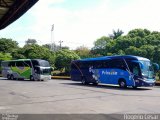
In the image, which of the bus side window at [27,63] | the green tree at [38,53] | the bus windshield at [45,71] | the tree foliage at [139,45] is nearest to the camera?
the bus windshield at [45,71]

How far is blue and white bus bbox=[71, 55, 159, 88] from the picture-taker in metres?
22.5

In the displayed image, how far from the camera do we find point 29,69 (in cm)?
3678

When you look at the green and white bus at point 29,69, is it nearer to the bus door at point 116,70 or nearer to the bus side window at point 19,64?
the bus side window at point 19,64

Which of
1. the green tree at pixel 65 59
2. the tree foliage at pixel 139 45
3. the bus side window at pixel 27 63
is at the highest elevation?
the tree foliage at pixel 139 45

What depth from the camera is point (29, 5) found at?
1403 centimetres

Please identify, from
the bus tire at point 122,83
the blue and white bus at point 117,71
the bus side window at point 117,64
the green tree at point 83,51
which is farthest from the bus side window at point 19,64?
the green tree at point 83,51

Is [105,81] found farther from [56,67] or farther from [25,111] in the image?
[56,67]

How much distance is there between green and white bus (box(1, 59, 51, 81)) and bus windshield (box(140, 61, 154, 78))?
15660 millimetres

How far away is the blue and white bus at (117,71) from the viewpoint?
22.5 meters

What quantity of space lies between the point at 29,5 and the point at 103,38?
227ft

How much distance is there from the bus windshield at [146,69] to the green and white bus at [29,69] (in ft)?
51.4

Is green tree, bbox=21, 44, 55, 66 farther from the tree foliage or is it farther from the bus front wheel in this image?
the bus front wheel

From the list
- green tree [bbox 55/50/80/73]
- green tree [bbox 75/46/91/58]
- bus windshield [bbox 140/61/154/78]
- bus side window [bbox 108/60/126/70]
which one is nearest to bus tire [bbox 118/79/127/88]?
bus side window [bbox 108/60/126/70]

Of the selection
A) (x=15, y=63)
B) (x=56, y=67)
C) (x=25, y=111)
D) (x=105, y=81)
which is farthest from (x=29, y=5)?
(x=56, y=67)
